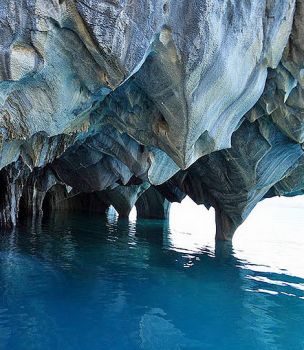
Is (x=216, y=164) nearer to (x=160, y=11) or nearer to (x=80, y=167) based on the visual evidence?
(x=80, y=167)

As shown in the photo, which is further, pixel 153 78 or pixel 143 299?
pixel 143 299

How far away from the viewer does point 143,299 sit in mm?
8172

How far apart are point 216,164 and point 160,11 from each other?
9.41 meters

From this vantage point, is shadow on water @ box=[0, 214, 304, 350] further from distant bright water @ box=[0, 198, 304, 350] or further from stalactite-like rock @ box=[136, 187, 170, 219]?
stalactite-like rock @ box=[136, 187, 170, 219]

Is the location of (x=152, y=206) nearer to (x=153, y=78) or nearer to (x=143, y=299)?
(x=143, y=299)

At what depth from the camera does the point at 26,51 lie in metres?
5.92

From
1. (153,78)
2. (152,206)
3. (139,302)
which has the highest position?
(153,78)

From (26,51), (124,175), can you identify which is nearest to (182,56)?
(26,51)

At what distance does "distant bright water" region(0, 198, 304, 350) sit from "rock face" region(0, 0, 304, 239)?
2.88 metres

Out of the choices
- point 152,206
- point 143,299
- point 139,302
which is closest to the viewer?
point 139,302

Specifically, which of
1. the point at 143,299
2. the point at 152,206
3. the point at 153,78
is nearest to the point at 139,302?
the point at 143,299

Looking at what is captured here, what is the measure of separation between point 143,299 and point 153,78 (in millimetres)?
4525

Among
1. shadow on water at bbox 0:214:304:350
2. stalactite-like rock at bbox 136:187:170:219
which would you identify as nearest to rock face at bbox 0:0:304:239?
shadow on water at bbox 0:214:304:350

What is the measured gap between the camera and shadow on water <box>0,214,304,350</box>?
6.18 m
